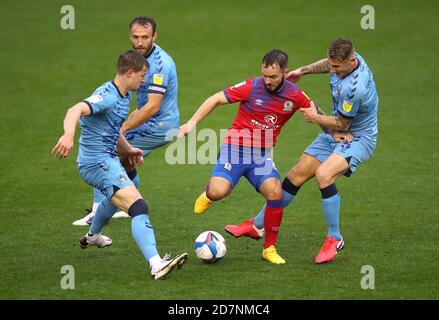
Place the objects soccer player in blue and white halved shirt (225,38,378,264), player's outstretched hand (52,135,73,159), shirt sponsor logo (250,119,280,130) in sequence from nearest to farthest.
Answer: player's outstretched hand (52,135,73,159)
soccer player in blue and white halved shirt (225,38,378,264)
shirt sponsor logo (250,119,280,130)

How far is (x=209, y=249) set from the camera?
9703mm

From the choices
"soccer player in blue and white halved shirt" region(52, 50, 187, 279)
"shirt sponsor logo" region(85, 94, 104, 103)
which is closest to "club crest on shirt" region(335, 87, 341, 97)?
"soccer player in blue and white halved shirt" region(52, 50, 187, 279)

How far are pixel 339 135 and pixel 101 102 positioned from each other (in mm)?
2959

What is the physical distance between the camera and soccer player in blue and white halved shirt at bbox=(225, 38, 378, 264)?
32.5ft

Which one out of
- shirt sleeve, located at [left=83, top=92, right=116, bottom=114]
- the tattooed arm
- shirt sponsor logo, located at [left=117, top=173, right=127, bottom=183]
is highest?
the tattooed arm

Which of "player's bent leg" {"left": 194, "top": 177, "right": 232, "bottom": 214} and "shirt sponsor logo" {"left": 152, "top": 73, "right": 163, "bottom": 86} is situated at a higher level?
"shirt sponsor logo" {"left": 152, "top": 73, "right": 163, "bottom": 86}

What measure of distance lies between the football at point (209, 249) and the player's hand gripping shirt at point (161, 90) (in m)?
2.51

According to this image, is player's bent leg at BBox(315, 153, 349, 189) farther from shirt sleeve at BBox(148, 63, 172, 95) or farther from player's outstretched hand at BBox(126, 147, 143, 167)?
shirt sleeve at BBox(148, 63, 172, 95)

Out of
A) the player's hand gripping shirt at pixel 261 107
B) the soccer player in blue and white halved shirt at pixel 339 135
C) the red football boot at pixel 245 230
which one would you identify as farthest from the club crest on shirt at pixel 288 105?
the red football boot at pixel 245 230

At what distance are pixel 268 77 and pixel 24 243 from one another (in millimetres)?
3648

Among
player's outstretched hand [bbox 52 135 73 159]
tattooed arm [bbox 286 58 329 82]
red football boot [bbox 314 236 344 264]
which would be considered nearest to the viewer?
player's outstretched hand [bbox 52 135 73 159]

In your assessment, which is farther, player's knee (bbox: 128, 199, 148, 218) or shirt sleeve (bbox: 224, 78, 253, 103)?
shirt sleeve (bbox: 224, 78, 253, 103)

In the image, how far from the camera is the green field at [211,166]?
9242 millimetres
